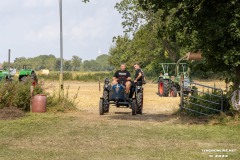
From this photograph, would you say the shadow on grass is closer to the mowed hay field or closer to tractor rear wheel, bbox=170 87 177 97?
the mowed hay field

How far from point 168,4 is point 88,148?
5.59 meters

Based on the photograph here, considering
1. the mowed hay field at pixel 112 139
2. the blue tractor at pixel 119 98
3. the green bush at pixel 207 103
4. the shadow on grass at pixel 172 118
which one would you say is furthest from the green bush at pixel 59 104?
the green bush at pixel 207 103

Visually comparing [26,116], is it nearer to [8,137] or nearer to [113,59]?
[8,137]

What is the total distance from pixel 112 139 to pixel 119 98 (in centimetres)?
570

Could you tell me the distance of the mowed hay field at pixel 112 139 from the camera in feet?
27.1

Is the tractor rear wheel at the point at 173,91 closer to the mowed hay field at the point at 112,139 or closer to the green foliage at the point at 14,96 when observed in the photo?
the mowed hay field at the point at 112,139

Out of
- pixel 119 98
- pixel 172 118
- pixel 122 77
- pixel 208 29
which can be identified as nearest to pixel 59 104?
pixel 119 98

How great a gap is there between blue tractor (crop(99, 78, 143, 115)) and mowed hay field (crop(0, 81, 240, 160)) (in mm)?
1707

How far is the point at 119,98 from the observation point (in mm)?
15742

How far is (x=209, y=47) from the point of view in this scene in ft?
42.2

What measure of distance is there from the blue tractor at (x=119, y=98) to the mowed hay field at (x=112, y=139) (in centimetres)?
171

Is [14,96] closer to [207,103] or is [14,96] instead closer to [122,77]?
[122,77]

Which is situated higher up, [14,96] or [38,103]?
[14,96]

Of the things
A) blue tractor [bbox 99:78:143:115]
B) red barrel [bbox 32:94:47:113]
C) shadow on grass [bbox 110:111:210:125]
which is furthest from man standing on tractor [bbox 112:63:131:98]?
red barrel [bbox 32:94:47:113]
